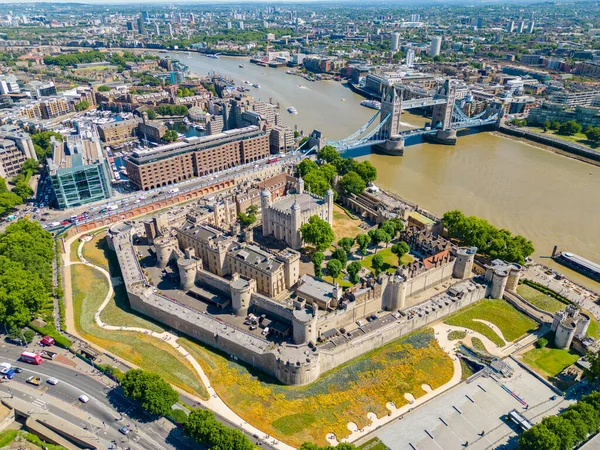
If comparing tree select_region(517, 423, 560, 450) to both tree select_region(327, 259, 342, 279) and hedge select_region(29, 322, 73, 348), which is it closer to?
tree select_region(327, 259, 342, 279)

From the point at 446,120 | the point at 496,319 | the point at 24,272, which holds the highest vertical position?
the point at 446,120

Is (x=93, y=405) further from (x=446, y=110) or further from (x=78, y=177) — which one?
(x=446, y=110)

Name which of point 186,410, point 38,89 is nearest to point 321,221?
point 186,410

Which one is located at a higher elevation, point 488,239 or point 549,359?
point 488,239

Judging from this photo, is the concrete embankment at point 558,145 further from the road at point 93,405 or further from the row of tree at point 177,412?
the road at point 93,405

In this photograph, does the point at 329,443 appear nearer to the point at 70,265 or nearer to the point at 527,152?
the point at 70,265

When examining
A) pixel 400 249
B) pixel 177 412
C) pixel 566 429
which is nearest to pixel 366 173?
pixel 400 249

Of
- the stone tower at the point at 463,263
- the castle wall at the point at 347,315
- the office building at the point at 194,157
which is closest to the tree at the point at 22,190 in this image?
the office building at the point at 194,157
